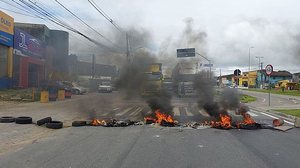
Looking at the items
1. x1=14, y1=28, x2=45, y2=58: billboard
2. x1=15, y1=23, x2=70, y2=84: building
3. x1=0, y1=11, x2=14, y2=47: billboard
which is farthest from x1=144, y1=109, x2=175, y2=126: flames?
x1=14, y1=28, x2=45, y2=58: billboard

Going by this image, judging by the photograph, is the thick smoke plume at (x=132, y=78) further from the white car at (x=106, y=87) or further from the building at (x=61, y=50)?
the building at (x=61, y=50)

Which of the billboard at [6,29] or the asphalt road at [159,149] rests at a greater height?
the billboard at [6,29]

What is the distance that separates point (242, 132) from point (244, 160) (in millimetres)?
4387

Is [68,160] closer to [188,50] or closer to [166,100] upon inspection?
[166,100]

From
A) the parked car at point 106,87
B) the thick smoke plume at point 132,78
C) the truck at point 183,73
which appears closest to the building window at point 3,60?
the parked car at point 106,87

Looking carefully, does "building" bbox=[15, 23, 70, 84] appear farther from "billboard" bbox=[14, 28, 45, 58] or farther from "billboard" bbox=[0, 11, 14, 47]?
"billboard" bbox=[0, 11, 14, 47]

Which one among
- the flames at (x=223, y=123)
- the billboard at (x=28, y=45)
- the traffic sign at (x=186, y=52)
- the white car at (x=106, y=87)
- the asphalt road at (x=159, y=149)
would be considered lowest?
the asphalt road at (x=159, y=149)

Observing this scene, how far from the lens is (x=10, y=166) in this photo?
645 centimetres

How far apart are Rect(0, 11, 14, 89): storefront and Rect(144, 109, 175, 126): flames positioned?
72.0ft

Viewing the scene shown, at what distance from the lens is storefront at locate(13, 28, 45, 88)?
112ft

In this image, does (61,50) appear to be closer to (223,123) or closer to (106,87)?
(106,87)

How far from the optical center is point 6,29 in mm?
31141

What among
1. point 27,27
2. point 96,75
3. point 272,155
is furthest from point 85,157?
point 27,27

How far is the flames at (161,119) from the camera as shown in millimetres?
12490
